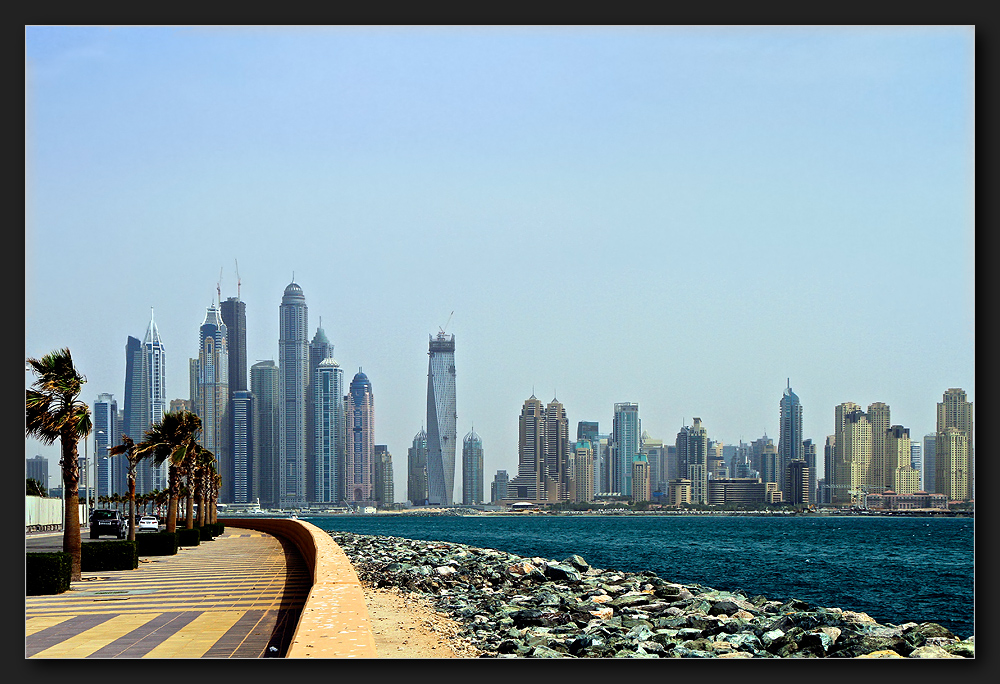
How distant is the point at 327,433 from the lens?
6216 centimetres

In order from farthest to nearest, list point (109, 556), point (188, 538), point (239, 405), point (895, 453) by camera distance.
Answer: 1. point (239, 405)
2. point (895, 453)
3. point (188, 538)
4. point (109, 556)

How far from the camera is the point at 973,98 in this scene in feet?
33.7

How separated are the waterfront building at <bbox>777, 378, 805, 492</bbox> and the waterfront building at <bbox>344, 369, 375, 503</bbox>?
63.5 feet

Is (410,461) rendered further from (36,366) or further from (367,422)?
(36,366)

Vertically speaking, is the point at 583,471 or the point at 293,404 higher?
the point at 293,404

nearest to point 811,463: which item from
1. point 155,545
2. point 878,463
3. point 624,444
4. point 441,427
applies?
point 878,463

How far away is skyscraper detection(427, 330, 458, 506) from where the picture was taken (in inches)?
4806

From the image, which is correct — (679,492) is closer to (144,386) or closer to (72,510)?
(144,386)

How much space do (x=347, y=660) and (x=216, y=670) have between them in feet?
4.63

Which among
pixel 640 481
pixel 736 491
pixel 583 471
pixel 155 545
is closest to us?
pixel 155 545

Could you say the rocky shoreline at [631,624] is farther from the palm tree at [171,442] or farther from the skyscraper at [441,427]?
the skyscraper at [441,427]

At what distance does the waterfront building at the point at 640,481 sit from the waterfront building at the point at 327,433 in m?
22.6

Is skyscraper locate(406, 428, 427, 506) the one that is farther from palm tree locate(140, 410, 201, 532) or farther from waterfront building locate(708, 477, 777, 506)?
palm tree locate(140, 410, 201, 532)

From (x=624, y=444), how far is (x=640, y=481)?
69.4 feet
